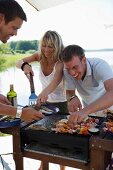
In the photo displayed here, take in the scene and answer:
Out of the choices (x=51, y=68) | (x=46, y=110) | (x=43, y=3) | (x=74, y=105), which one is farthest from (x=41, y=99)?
(x=43, y=3)

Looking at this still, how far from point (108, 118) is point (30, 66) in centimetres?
96

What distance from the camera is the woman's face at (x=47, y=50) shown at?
2.14m

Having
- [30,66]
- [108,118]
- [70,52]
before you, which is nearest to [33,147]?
[108,118]

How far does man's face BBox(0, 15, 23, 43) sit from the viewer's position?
1.42m

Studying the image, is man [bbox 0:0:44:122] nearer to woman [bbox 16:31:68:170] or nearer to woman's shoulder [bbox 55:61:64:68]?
woman [bbox 16:31:68:170]

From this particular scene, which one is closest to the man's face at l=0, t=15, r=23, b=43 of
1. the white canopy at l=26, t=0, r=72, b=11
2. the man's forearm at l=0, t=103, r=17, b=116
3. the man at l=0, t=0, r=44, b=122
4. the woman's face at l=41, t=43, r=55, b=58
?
the man at l=0, t=0, r=44, b=122

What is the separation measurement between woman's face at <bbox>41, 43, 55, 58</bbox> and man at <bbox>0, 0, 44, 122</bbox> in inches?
25.1

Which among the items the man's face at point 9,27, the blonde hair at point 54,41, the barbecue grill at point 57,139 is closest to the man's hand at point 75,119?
the barbecue grill at point 57,139

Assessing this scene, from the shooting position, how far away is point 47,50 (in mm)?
2158

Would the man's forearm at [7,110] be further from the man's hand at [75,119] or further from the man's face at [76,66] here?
the man's face at [76,66]

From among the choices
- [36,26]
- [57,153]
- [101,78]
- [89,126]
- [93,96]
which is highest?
[36,26]

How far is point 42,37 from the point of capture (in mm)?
2168

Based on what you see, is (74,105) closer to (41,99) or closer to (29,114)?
(41,99)

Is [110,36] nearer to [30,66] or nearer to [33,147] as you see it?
[30,66]
